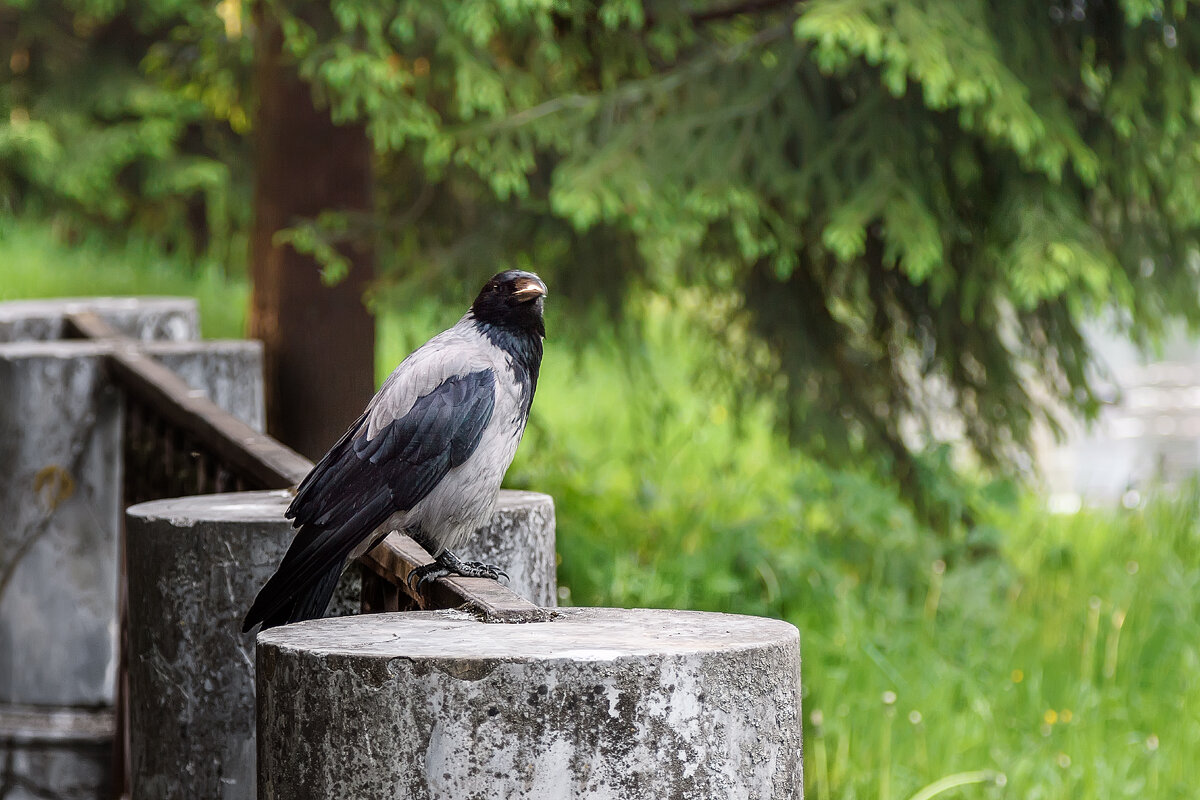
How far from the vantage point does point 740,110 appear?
4934mm

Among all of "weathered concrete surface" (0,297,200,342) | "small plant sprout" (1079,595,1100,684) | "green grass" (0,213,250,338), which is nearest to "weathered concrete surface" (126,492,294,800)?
"weathered concrete surface" (0,297,200,342)

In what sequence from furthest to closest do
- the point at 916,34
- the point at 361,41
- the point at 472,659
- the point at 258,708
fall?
the point at 361,41 < the point at 916,34 < the point at 258,708 < the point at 472,659

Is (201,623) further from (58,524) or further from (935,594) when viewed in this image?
(935,594)

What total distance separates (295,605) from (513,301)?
2.37ft

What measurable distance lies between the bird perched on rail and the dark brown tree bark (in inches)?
120

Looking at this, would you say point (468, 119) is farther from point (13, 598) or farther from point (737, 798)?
point (737, 798)

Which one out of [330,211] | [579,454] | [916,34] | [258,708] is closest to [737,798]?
[258,708]

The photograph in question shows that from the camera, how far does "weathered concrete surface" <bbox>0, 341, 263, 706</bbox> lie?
4.29m

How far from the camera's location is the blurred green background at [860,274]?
4543mm

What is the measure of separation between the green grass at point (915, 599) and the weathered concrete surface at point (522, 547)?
149cm

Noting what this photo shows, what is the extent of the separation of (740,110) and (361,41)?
1335 mm

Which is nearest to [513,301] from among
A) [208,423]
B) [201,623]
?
[201,623]

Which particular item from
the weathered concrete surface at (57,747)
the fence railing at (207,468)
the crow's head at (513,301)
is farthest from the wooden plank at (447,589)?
the weathered concrete surface at (57,747)

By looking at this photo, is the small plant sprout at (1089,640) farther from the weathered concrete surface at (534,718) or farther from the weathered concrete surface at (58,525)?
the weathered concrete surface at (534,718)
